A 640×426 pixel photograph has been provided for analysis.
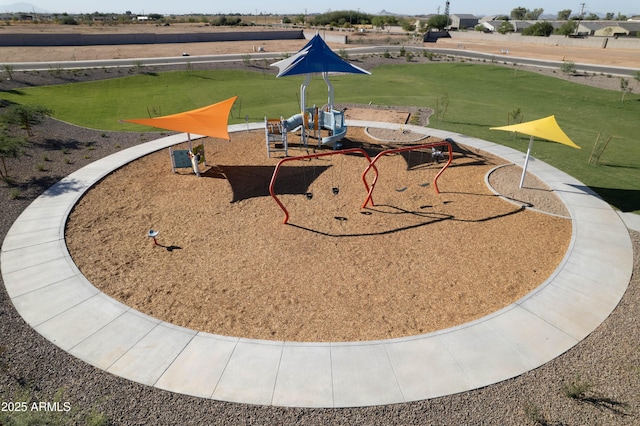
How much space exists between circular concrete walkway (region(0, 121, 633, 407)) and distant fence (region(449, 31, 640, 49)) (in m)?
85.3

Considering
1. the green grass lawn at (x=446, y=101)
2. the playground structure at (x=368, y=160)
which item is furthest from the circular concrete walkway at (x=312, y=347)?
the green grass lawn at (x=446, y=101)

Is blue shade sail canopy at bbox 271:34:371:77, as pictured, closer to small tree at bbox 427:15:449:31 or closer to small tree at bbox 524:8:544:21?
small tree at bbox 427:15:449:31

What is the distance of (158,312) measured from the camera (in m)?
10.0

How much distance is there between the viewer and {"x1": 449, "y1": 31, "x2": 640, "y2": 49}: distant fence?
72438 mm

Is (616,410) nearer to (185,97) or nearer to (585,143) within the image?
(585,143)

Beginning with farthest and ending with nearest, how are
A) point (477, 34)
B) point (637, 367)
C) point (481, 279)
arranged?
point (477, 34), point (481, 279), point (637, 367)

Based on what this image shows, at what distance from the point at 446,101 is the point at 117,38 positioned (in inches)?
2679

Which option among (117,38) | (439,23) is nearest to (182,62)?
(117,38)

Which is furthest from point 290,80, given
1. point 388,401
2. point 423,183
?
point 388,401

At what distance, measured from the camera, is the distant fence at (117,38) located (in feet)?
204

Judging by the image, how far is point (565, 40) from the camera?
80.6 m

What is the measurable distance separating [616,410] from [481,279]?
446 centimetres

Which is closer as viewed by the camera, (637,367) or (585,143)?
(637,367)

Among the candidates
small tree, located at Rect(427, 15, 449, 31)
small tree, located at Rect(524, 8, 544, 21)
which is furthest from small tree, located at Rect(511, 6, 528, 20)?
small tree, located at Rect(427, 15, 449, 31)
